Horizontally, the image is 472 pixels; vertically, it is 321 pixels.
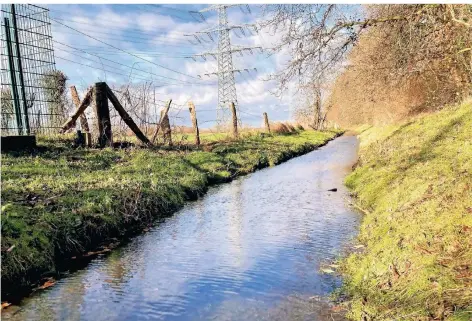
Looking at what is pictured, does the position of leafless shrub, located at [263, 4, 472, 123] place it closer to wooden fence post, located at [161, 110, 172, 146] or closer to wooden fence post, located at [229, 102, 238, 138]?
wooden fence post, located at [161, 110, 172, 146]

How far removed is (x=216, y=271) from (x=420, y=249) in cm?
287

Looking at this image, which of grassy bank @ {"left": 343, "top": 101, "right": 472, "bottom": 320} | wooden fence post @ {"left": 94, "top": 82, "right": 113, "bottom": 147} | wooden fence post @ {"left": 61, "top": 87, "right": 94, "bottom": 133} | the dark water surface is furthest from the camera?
wooden fence post @ {"left": 61, "top": 87, "right": 94, "bottom": 133}

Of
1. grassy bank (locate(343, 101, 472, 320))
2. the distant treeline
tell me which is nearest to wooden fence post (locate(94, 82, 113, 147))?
the distant treeline

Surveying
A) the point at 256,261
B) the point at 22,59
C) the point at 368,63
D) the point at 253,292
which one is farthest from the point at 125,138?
the point at 253,292

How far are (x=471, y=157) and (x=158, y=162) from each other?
10084 millimetres

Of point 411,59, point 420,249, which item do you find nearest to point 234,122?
point 411,59

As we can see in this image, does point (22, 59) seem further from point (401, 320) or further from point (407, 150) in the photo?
point (401, 320)

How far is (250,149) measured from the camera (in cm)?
2422

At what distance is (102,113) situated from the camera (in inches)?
654

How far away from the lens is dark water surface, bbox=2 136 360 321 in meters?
5.25

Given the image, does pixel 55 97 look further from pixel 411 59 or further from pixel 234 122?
pixel 234 122

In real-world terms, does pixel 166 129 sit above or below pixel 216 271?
above

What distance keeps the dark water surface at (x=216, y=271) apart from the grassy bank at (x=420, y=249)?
532 millimetres

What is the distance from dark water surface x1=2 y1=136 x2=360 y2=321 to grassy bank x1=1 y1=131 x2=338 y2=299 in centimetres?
52
